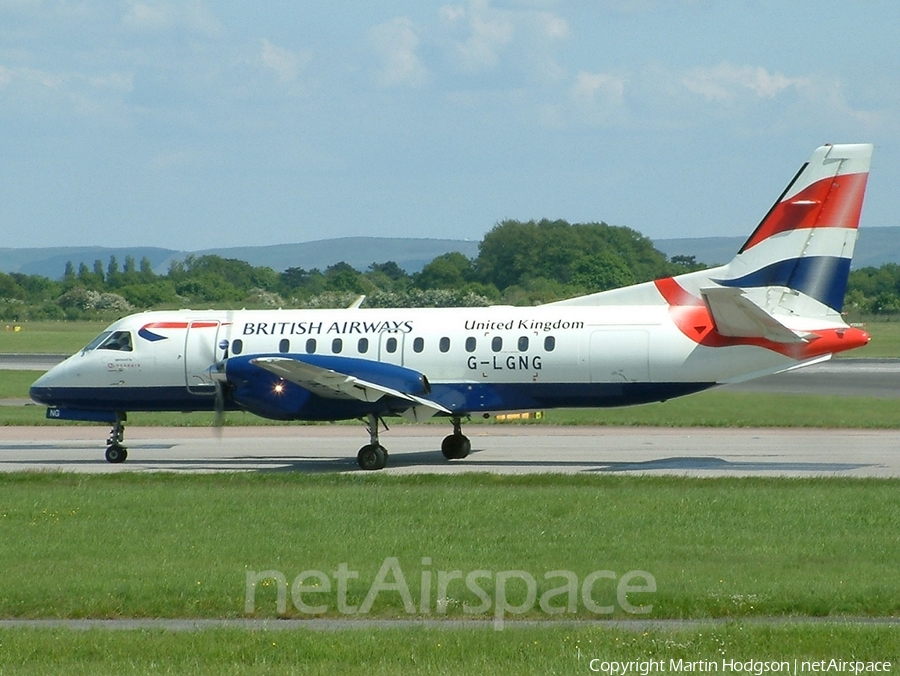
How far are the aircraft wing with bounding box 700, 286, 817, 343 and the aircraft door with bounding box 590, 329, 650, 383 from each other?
1.53m

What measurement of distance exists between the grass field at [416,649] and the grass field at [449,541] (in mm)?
1143

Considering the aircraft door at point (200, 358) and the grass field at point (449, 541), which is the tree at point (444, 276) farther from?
the grass field at point (449, 541)

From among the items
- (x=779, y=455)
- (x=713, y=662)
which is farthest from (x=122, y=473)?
(x=713, y=662)

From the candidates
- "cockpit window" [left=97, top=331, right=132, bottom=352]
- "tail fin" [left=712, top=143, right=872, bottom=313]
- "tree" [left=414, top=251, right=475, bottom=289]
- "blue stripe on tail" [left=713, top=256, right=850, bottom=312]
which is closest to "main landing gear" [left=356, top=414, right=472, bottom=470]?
"cockpit window" [left=97, top=331, right=132, bottom=352]

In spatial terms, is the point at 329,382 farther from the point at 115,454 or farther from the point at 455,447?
the point at 115,454

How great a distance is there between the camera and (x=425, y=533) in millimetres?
16922

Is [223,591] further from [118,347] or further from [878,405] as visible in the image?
[878,405]

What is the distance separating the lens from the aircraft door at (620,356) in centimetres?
2480

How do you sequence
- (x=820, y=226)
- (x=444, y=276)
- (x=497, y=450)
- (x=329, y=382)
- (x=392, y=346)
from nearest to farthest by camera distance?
(x=820, y=226), (x=329, y=382), (x=392, y=346), (x=497, y=450), (x=444, y=276)

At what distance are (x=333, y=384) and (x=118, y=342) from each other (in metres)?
6.11

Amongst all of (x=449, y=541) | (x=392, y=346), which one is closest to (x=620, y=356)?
(x=392, y=346)

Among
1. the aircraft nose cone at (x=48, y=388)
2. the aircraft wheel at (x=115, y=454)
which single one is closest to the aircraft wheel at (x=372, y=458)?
the aircraft wheel at (x=115, y=454)

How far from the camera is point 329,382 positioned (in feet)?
81.5

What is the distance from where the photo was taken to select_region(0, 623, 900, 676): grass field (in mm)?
10141
